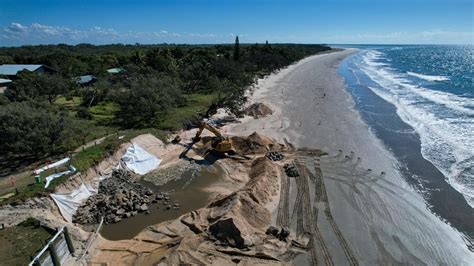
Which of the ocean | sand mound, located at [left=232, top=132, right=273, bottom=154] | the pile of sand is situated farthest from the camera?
sand mound, located at [left=232, top=132, right=273, bottom=154]

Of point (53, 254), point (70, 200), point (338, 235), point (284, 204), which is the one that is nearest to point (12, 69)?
point (70, 200)

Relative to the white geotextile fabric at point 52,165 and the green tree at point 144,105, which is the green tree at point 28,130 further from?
the green tree at point 144,105

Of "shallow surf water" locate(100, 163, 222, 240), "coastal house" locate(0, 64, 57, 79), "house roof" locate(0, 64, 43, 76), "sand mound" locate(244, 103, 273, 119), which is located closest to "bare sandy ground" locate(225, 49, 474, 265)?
"sand mound" locate(244, 103, 273, 119)

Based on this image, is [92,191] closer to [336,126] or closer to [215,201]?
[215,201]

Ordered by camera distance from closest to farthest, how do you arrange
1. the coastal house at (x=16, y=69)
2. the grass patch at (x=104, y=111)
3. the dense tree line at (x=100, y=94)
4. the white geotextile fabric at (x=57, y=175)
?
the white geotextile fabric at (x=57, y=175) < the dense tree line at (x=100, y=94) < the grass patch at (x=104, y=111) < the coastal house at (x=16, y=69)

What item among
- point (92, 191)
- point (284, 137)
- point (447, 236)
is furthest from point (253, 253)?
point (284, 137)

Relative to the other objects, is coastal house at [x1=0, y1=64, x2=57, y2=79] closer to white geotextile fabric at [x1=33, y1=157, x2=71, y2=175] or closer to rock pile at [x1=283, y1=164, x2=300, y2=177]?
white geotextile fabric at [x1=33, y1=157, x2=71, y2=175]

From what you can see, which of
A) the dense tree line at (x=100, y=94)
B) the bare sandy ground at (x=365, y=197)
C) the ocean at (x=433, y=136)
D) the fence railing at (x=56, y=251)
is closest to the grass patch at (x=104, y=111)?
the dense tree line at (x=100, y=94)
